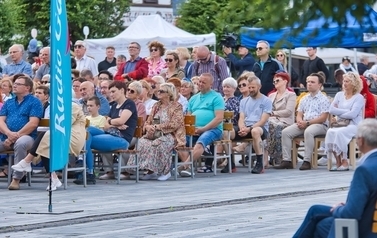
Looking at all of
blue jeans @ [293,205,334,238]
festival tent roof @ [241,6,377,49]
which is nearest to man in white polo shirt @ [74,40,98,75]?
blue jeans @ [293,205,334,238]

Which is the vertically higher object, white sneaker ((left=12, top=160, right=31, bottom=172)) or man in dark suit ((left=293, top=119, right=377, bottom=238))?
man in dark suit ((left=293, top=119, right=377, bottom=238))

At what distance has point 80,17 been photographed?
54.5m

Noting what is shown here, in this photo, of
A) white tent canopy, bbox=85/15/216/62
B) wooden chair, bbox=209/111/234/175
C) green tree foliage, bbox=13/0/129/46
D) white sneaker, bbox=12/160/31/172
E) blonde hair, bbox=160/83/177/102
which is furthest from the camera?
green tree foliage, bbox=13/0/129/46

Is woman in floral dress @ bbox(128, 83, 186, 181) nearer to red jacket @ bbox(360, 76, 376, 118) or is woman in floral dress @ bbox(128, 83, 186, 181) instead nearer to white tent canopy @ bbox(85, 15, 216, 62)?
red jacket @ bbox(360, 76, 376, 118)

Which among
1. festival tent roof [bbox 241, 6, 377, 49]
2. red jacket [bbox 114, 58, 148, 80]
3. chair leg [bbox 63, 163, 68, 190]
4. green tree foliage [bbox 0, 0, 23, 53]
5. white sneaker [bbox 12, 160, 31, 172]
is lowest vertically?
chair leg [bbox 63, 163, 68, 190]

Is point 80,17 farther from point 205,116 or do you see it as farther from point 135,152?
point 135,152

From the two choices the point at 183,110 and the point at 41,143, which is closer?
the point at 41,143

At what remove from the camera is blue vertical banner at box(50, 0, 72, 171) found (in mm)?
14578

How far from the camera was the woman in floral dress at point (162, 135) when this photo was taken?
18984 millimetres

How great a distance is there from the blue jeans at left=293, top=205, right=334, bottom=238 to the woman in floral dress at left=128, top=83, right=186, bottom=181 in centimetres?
1014

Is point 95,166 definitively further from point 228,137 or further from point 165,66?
point 165,66

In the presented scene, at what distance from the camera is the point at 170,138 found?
1909cm

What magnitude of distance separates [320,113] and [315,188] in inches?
140

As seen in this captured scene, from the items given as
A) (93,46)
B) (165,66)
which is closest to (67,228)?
(165,66)
